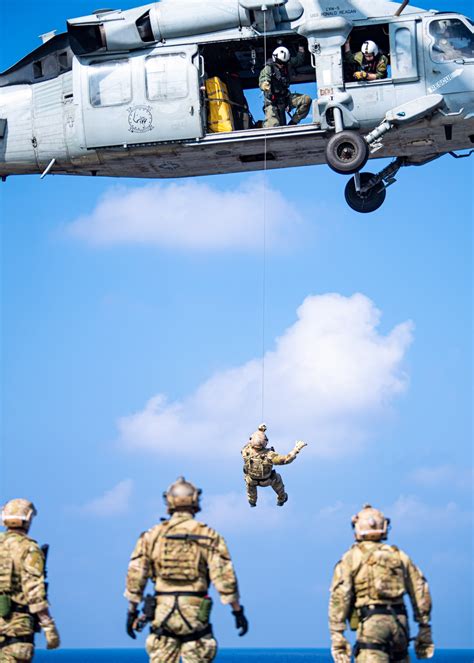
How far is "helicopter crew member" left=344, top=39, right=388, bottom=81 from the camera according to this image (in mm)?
22031

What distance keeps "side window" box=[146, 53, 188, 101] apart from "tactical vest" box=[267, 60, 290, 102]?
4.64 feet

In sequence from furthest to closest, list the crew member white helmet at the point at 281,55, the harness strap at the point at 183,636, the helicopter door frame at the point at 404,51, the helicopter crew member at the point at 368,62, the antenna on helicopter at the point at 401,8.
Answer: the crew member white helmet at the point at 281,55 → the helicopter crew member at the point at 368,62 → the helicopter door frame at the point at 404,51 → the antenna on helicopter at the point at 401,8 → the harness strap at the point at 183,636

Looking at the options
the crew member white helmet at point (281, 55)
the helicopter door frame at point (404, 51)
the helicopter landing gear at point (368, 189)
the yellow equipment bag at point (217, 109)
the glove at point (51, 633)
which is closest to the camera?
the glove at point (51, 633)

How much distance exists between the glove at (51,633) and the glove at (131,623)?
0.75 metres

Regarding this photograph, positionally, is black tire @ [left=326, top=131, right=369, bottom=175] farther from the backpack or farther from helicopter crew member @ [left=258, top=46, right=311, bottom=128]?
the backpack

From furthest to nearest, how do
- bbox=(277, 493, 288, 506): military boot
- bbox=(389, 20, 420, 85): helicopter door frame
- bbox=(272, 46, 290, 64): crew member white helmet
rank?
bbox=(272, 46, 290, 64): crew member white helmet < bbox=(389, 20, 420, 85): helicopter door frame < bbox=(277, 493, 288, 506): military boot

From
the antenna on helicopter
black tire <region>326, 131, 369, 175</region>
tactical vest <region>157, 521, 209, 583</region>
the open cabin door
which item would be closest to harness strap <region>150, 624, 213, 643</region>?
tactical vest <region>157, 521, 209, 583</region>

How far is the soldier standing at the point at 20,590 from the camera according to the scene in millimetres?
12844

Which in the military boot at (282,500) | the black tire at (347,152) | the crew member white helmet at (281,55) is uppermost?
the crew member white helmet at (281,55)

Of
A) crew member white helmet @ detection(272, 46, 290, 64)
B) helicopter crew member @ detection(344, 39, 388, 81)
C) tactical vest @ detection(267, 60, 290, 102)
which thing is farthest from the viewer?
tactical vest @ detection(267, 60, 290, 102)

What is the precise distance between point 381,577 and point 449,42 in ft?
39.2

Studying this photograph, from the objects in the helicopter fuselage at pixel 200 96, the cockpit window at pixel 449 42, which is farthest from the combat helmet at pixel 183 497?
the cockpit window at pixel 449 42

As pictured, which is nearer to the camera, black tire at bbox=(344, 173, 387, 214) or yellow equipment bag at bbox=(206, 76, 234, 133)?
yellow equipment bag at bbox=(206, 76, 234, 133)

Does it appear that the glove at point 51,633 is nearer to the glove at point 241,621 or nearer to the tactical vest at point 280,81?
the glove at point 241,621
